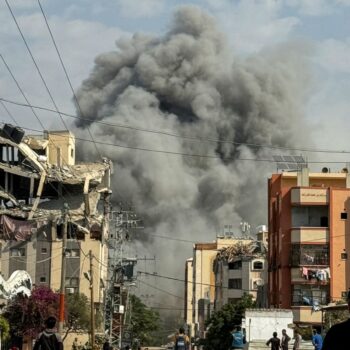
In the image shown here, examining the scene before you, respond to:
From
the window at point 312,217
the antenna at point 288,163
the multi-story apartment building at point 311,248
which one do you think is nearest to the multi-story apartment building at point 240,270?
the antenna at point 288,163

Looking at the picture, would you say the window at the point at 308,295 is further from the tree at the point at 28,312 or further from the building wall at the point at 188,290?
the building wall at the point at 188,290

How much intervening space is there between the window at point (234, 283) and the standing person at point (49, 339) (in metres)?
119

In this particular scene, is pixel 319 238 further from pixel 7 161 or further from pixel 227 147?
pixel 227 147

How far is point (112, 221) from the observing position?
120 metres

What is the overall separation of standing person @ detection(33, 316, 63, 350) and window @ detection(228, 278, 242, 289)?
390 feet

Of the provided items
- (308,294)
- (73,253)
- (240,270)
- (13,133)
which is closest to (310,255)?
(308,294)

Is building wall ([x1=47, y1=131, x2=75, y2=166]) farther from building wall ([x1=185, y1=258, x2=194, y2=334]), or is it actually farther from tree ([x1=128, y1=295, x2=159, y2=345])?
building wall ([x1=185, y1=258, x2=194, y2=334])

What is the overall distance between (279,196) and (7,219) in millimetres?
31305

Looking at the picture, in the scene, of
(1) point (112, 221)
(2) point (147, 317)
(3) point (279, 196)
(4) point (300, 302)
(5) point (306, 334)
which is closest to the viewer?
(5) point (306, 334)

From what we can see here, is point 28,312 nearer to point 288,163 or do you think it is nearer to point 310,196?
point 310,196

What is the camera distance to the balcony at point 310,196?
82.6 m

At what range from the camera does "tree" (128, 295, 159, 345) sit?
5795 inches

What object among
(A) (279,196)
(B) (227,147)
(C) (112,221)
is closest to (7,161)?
(C) (112,221)

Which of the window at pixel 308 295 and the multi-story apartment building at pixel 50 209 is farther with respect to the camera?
the multi-story apartment building at pixel 50 209
